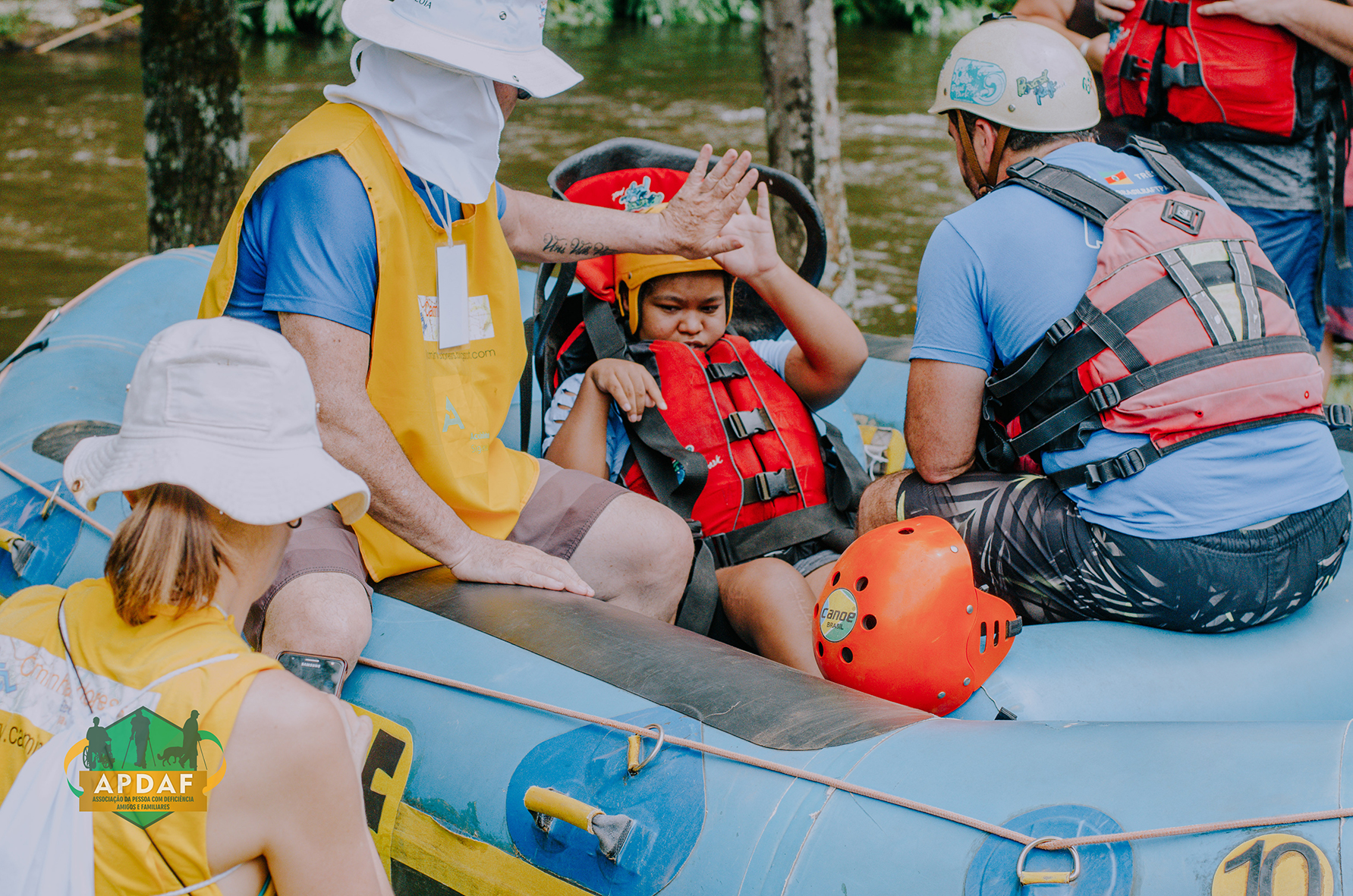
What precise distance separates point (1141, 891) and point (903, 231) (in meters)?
7.69

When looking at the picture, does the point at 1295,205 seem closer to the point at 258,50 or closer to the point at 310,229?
the point at 310,229

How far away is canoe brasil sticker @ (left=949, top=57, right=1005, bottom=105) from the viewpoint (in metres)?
2.35

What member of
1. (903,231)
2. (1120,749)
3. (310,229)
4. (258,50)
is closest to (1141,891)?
(1120,749)

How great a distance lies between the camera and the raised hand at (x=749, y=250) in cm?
271

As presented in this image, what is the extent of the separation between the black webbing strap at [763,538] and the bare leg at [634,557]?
290 millimetres

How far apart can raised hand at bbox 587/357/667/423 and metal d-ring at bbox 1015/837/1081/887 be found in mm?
1407

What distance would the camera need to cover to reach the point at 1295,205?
322 cm

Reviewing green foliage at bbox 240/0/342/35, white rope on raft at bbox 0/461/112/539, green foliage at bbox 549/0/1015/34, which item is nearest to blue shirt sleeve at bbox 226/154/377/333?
white rope on raft at bbox 0/461/112/539

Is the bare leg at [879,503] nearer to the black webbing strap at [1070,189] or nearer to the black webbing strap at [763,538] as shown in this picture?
the black webbing strap at [763,538]

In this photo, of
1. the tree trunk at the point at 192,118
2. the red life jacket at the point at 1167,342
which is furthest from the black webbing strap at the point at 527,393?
the tree trunk at the point at 192,118

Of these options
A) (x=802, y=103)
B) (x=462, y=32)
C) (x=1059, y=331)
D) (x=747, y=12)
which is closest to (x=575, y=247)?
(x=462, y=32)

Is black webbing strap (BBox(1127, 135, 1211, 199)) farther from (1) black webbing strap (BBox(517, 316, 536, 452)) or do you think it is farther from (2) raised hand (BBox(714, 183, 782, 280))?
(1) black webbing strap (BBox(517, 316, 536, 452))

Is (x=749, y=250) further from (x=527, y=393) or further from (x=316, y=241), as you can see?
(x=316, y=241)

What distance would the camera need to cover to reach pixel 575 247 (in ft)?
8.76
